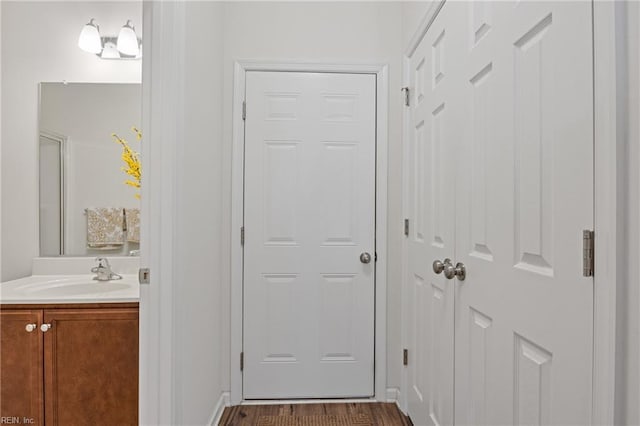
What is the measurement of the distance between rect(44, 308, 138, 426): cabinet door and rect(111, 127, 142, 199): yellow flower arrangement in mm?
774

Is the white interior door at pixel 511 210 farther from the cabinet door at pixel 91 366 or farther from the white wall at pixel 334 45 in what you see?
the cabinet door at pixel 91 366

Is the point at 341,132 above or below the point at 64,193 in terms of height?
above

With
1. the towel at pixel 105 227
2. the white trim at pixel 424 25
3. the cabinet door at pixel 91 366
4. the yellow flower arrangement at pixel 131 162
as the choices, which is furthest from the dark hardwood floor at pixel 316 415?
the white trim at pixel 424 25

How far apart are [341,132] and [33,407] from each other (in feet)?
6.65

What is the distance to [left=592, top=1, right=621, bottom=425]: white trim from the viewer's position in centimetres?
74

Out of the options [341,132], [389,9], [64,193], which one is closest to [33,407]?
[64,193]

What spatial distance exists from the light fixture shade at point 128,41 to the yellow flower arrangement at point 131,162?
44cm

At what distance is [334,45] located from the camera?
238 centimetres

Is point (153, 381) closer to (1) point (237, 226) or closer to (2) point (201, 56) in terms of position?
(1) point (237, 226)

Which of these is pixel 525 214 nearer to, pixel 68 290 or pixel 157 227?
pixel 157 227

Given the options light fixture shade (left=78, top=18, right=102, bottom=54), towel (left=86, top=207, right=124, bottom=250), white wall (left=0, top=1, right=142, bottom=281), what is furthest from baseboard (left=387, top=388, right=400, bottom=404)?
light fixture shade (left=78, top=18, right=102, bottom=54)

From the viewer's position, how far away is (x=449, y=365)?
1.59 m

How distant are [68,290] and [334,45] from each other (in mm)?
2007

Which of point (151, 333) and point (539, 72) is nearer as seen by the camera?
point (539, 72)
